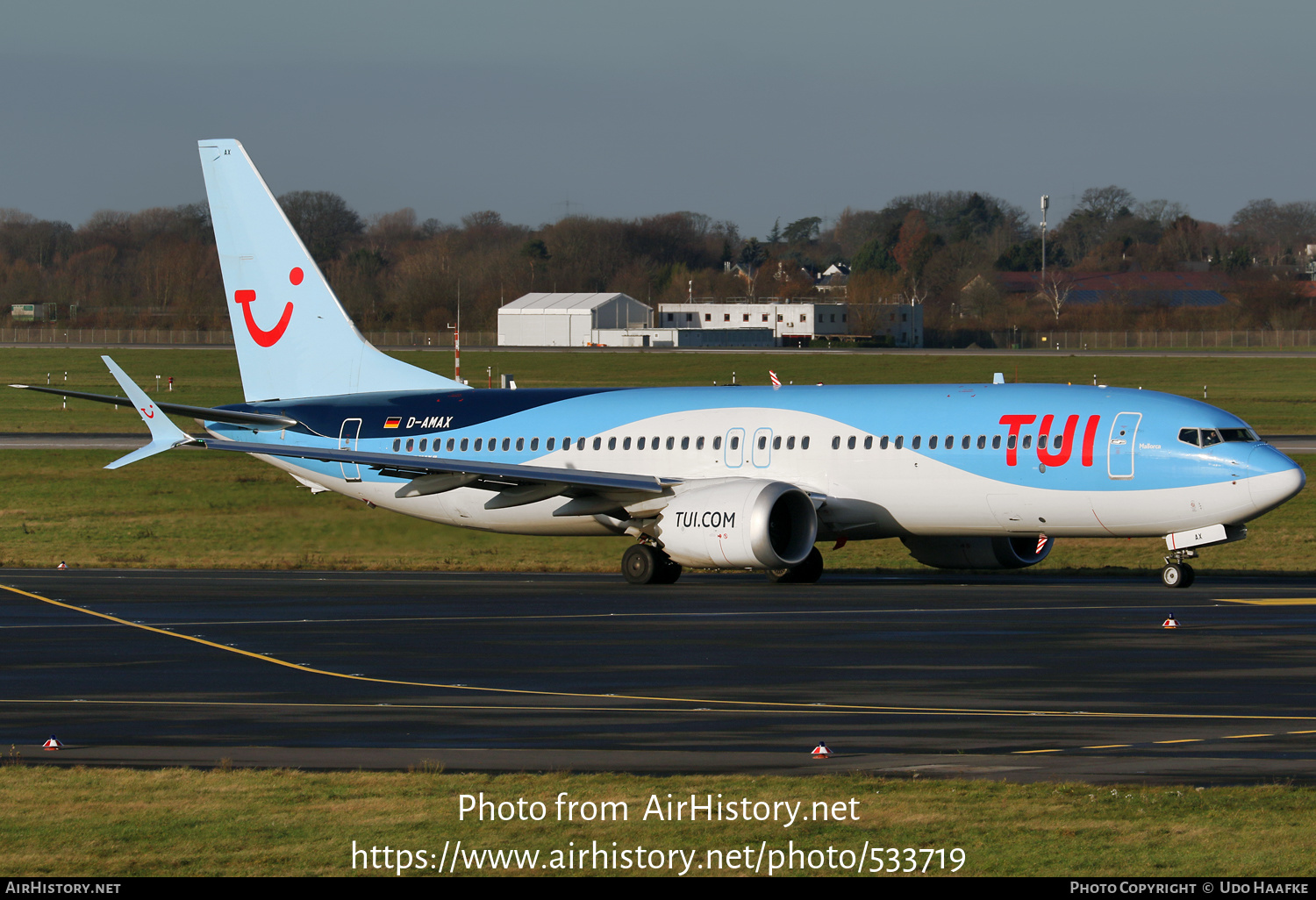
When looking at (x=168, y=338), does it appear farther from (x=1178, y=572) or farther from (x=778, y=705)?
(x=778, y=705)

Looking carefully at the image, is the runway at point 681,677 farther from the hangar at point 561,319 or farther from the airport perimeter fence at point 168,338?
the hangar at point 561,319

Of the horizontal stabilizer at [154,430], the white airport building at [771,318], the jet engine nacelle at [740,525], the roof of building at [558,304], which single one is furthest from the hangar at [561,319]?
the jet engine nacelle at [740,525]

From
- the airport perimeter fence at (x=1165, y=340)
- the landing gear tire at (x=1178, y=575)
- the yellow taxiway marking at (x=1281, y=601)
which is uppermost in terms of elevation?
the airport perimeter fence at (x=1165, y=340)

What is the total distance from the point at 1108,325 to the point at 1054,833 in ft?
553

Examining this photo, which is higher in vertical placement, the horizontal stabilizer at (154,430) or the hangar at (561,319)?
the hangar at (561,319)

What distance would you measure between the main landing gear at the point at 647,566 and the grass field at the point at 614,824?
20841 mm

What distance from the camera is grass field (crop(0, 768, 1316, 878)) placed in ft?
38.6

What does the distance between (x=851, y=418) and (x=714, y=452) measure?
313 centimetres

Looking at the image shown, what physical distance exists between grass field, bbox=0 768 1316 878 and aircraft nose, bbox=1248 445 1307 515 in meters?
18.7

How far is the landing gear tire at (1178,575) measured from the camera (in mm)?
32719

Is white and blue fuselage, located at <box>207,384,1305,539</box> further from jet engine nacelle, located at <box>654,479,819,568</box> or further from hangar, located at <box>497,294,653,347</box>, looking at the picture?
hangar, located at <box>497,294,653,347</box>

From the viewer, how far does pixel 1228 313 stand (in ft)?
589

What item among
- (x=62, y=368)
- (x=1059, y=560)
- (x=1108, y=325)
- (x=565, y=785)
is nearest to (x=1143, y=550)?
(x=1059, y=560)

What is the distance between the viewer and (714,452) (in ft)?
119
